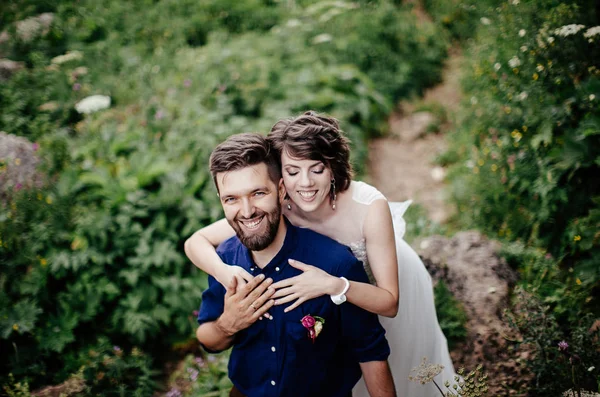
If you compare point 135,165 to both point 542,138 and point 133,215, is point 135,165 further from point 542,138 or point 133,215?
point 542,138

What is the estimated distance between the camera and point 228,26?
806 cm

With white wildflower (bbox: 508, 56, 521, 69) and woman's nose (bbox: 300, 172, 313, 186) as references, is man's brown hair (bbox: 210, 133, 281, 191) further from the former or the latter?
white wildflower (bbox: 508, 56, 521, 69)

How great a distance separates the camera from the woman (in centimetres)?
224

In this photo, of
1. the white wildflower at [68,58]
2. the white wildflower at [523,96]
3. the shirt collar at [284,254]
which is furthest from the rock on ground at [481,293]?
the white wildflower at [68,58]

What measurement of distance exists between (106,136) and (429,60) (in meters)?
5.83

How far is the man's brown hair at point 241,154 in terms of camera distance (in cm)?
220

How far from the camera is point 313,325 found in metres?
2.19

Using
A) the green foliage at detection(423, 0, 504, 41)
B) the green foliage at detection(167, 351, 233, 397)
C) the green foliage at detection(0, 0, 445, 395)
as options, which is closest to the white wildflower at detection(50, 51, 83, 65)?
the green foliage at detection(0, 0, 445, 395)

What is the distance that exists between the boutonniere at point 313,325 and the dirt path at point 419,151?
3.92 meters

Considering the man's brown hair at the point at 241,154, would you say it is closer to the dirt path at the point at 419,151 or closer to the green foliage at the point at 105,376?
the green foliage at the point at 105,376

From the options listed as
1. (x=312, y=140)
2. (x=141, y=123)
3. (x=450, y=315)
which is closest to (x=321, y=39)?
(x=141, y=123)

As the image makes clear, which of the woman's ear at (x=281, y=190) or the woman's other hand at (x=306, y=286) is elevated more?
the woman's ear at (x=281, y=190)

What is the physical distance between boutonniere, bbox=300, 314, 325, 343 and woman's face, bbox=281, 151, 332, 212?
0.64 m

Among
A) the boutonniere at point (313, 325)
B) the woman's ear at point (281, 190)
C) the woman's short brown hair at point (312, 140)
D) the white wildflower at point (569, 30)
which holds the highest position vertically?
the white wildflower at point (569, 30)
